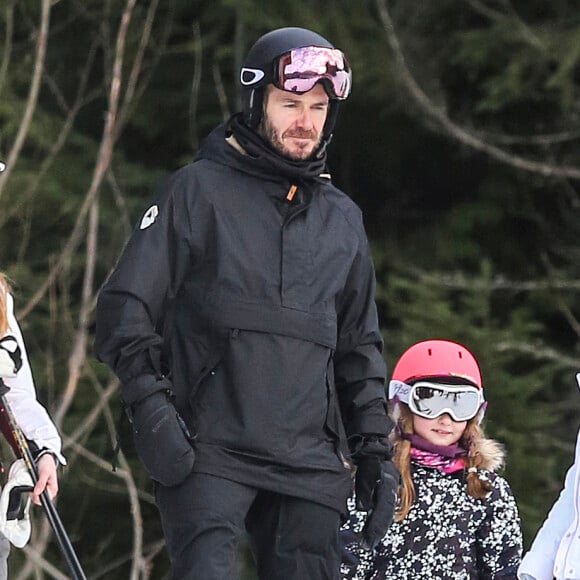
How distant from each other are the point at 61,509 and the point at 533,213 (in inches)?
182

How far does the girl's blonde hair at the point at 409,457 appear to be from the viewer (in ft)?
18.6

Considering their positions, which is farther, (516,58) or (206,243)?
(516,58)

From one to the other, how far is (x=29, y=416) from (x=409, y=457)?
1522 mm

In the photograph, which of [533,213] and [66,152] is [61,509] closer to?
[66,152]

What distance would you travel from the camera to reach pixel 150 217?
15.7 ft

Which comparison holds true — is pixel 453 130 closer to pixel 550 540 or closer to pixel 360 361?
pixel 360 361

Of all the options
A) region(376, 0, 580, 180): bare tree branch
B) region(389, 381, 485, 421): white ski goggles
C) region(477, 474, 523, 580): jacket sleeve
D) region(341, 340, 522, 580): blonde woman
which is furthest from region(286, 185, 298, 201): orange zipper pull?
region(376, 0, 580, 180): bare tree branch

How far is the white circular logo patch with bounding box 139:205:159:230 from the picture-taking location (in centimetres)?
477

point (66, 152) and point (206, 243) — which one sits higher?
point (206, 243)

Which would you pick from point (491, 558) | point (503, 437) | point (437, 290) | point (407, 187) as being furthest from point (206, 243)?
point (407, 187)

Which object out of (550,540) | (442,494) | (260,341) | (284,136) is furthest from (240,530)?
(442,494)

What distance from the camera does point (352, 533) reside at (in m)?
5.36

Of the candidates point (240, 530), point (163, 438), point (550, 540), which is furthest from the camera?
point (550, 540)


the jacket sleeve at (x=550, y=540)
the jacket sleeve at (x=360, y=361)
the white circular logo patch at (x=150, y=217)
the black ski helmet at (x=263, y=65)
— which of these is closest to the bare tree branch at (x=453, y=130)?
the black ski helmet at (x=263, y=65)
